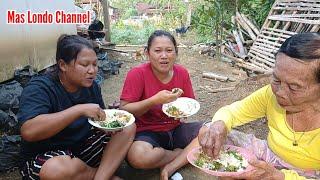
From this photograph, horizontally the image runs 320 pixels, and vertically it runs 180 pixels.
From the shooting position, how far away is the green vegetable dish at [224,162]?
1938mm

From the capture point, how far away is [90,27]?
7.40 m

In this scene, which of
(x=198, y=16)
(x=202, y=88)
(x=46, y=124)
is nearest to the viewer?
(x=46, y=124)

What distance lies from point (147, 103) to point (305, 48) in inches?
50.5

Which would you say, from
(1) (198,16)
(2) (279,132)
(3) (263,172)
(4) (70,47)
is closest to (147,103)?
(4) (70,47)

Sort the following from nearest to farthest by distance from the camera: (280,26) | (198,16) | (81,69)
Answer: (81,69) → (280,26) → (198,16)

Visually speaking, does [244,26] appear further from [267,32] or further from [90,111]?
[90,111]

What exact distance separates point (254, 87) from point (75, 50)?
3065 mm

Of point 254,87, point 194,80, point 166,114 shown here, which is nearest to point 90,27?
point 194,80

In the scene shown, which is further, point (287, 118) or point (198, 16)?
point (198, 16)

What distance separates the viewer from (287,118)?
1958mm

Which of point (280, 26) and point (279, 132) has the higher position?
point (280, 26)

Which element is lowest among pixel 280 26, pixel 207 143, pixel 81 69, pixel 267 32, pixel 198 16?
pixel 207 143

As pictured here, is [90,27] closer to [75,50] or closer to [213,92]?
[213,92]

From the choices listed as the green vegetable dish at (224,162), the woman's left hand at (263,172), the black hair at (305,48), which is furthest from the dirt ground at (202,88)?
the black hair at (305,48)
